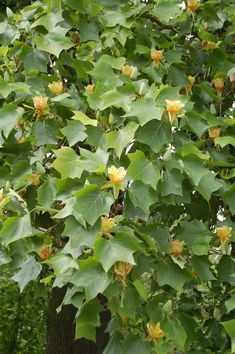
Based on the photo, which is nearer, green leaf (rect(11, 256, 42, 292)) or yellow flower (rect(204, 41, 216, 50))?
green leaf (rect(11, 256, 42, 292))

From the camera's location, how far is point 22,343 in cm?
613

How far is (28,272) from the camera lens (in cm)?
219

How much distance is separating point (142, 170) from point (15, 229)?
46 centimetres

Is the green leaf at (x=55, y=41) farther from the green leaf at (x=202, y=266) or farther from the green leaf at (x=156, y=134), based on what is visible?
the green leaf at (x=202, y=266)

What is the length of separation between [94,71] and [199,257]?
2.78 feet

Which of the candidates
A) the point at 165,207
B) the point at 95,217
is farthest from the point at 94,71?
the point at 95,217

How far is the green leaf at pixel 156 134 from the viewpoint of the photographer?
1980 millimetres

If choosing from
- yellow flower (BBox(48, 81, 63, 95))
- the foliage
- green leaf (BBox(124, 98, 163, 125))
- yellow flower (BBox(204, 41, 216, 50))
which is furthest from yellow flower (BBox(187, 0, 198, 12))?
the foliage

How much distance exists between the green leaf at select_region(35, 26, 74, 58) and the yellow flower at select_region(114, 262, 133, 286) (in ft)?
3.33

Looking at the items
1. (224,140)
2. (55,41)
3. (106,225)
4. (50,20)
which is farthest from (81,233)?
(50,20)

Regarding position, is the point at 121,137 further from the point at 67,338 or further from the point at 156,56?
the point at 67,338

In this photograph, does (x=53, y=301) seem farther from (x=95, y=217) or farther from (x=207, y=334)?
(x=95, y=217)

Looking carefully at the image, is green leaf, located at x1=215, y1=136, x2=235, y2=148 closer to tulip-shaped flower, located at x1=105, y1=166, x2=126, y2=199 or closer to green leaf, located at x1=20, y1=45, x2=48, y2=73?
tulip-shaped flower, located at x1=105, y1=166, x2=126, y2=199

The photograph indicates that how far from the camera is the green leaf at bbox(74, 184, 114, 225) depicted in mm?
1743
